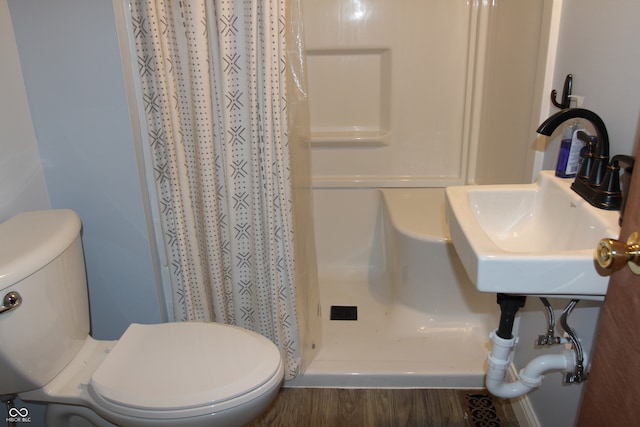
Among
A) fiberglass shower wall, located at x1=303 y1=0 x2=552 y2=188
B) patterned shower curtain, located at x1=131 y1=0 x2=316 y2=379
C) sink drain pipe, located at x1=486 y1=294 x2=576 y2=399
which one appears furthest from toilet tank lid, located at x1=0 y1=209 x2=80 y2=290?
fiberglass shower wall, located at x1=303 y1=0 x2=552 y2=188

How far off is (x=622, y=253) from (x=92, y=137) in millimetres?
1355

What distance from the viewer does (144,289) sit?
161cm

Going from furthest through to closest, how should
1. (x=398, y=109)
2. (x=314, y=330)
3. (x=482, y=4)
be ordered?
(x=398, y=109)
(x=482, y=4)
(x=314, y=330)

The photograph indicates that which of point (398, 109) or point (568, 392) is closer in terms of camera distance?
point (568, 392)

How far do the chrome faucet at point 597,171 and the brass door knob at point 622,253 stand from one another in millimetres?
276

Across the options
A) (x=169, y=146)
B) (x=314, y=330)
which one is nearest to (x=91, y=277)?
(x=169, y=146)

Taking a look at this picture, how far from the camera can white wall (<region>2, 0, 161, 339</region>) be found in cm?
132

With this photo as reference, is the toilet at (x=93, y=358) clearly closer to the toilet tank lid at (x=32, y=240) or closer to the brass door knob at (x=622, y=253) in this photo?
the toilet tank lid at (x=32, y=240)

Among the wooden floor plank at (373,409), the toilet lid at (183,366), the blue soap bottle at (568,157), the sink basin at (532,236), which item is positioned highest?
the blue soap bottle at (568,157)

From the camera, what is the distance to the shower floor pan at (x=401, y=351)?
68.2 inches

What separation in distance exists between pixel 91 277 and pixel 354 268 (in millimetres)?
1293

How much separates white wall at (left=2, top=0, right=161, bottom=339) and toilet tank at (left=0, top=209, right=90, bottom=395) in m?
0.15

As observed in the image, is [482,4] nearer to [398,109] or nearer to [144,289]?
[398,109]

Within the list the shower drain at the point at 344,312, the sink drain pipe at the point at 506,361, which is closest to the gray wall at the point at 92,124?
the sink drain pipe at the point at 506,361
